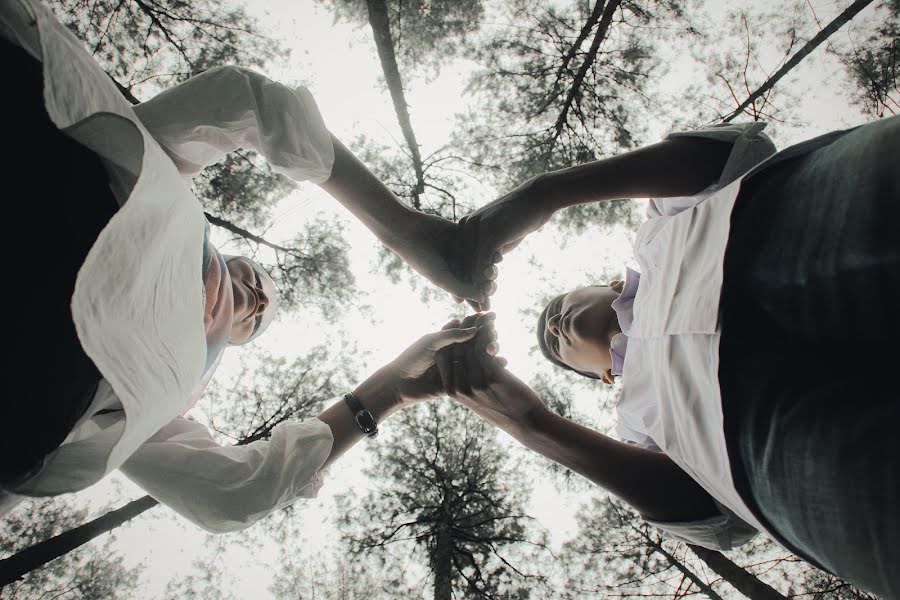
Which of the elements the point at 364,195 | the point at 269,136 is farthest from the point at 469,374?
the point at 269,136

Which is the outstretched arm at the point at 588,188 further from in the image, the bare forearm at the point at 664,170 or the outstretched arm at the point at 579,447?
the outstretched arm at the point at 579,447

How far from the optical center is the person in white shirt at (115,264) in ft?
2.96

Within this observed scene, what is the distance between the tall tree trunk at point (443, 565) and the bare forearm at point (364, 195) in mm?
5586

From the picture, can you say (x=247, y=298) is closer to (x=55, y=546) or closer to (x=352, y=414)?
(x=352, y=414)

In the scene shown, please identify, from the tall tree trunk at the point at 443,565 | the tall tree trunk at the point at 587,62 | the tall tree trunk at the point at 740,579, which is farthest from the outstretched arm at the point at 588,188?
the tall tree trunk at the point at 443,565

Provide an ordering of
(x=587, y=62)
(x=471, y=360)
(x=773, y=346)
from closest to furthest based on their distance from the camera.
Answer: (x=773, y=346), (x=471, y=360), (x=587, y=62)

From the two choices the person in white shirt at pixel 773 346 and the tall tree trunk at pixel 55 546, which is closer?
the person in white shirt at pixel 773 346

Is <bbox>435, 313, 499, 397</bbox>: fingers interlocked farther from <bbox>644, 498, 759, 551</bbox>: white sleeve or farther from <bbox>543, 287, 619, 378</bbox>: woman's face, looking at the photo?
<bbox>644, 498, 759, 551</bbox>: white sleeve

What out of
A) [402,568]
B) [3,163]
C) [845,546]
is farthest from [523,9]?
[402,568]

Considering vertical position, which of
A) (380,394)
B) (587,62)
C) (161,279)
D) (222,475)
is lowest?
(222,475)

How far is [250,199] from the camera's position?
5695mm

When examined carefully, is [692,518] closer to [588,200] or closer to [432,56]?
[588,200]

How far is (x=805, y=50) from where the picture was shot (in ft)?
15.6

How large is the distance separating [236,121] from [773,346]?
5.77 feet
